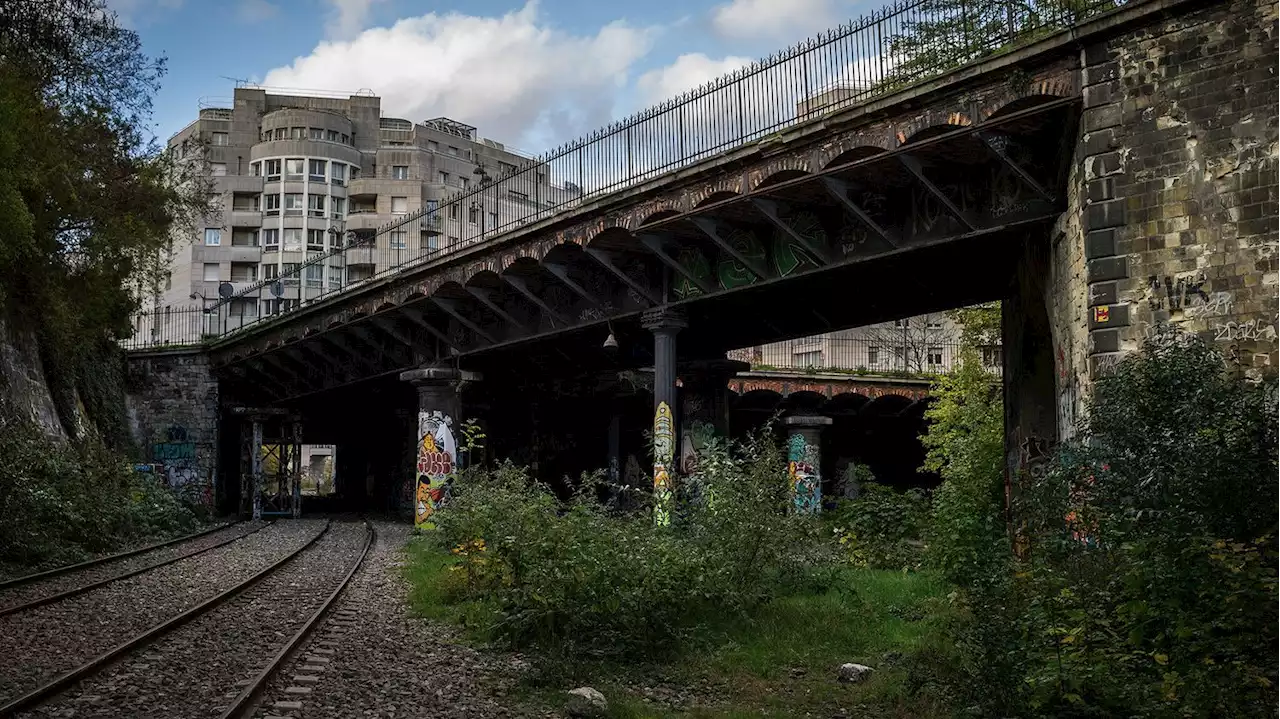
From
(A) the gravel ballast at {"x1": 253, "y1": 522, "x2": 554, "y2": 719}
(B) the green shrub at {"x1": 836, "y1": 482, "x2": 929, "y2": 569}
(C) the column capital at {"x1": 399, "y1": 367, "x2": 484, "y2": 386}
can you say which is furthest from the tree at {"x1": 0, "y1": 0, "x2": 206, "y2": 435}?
(B) the green shrub at {"x1": 836, "y1": 482, "x2": 929, "y2": 569}

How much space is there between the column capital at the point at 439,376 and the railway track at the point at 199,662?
11.2m

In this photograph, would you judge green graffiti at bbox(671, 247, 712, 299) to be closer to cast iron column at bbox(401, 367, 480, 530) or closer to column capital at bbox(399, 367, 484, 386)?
column capital at bbox(399, 367, 484, 386)

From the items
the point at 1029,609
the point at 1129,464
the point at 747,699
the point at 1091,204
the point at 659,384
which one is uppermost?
the point at 1091,204

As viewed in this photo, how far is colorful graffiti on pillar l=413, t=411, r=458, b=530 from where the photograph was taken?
27.6 metres

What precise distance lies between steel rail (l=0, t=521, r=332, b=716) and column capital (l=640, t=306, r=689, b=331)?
26.4 feet

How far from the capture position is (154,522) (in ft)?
89.1

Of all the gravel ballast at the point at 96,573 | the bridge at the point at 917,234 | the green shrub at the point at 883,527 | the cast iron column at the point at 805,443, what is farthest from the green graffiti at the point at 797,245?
the cast iron column at the point at 805,443

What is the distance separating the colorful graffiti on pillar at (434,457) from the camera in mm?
27625

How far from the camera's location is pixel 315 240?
77438 mm

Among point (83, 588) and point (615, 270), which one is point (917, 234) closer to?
point (615, 270)

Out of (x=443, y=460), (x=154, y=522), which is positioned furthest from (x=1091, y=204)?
(x=154, y=522)

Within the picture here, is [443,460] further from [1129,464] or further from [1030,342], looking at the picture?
[1129,464]

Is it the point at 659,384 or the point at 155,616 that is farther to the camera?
the point at 659,384

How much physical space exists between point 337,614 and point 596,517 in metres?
3.81
